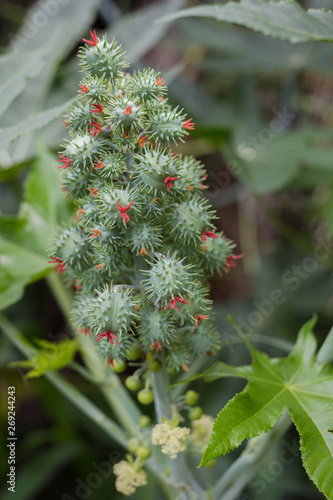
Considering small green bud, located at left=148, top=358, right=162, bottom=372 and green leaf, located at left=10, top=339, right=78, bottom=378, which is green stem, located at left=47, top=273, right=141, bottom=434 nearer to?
green leaf, located at left=10, top=339, right=78, bottom=378

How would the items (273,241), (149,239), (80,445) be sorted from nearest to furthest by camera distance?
(149,239) → (80,445) → (273,241)

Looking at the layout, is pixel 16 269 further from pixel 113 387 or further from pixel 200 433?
pixel 200 433

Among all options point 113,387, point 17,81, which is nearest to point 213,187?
point 17,81

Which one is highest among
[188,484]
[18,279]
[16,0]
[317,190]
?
[16,0]

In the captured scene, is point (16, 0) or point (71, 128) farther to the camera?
point (16, 0)

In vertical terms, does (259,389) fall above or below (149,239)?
below

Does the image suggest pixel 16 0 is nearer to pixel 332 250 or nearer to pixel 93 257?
pixel 332 250

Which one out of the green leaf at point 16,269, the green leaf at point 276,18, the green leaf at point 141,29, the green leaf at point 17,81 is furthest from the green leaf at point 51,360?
the green leaf at point 141,29

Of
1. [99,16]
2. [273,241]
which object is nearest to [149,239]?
[273,241]

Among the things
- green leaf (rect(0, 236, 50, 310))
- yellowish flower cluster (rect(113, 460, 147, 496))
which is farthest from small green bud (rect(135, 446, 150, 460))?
green leaf (rect(0, 236, 50, 310))
